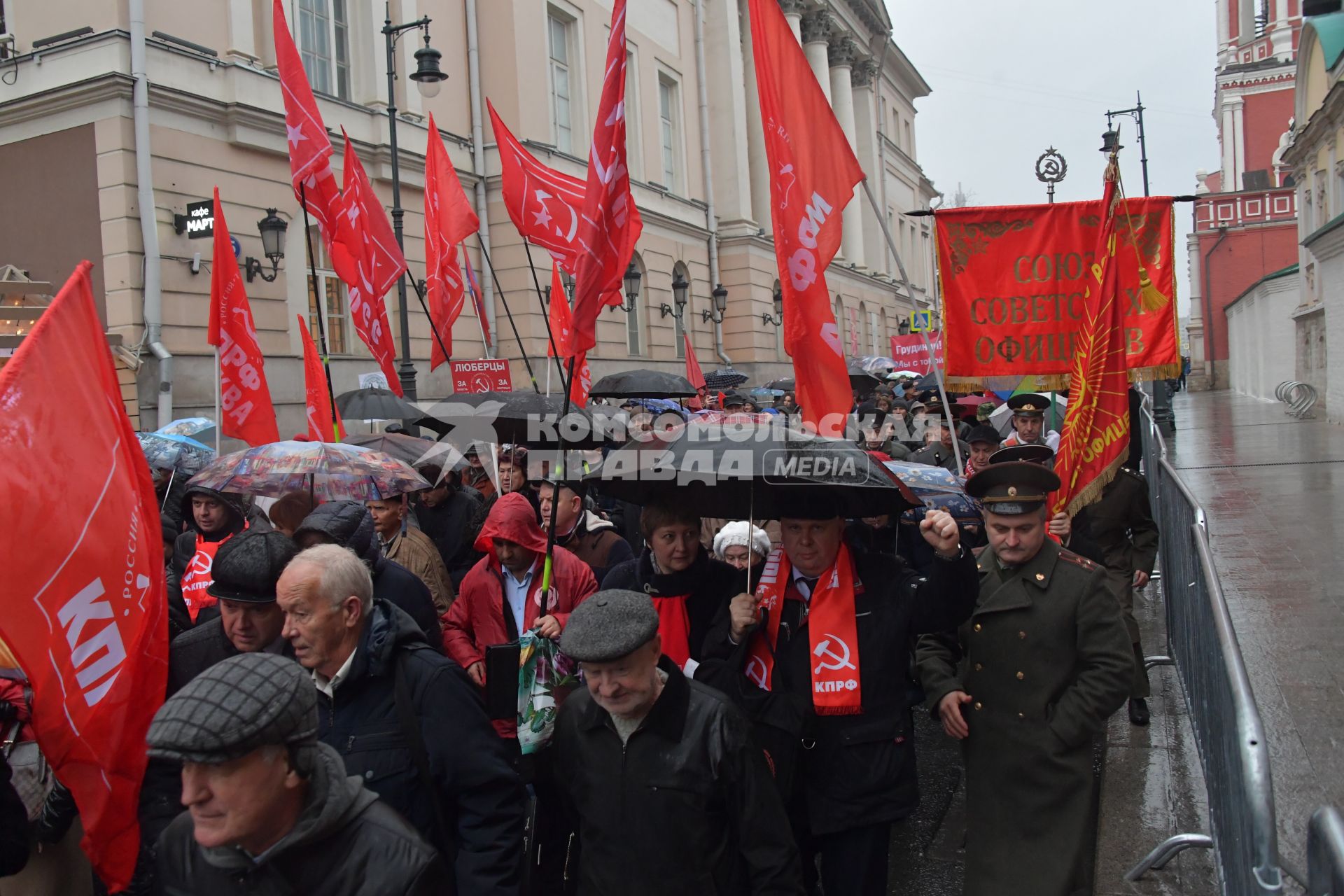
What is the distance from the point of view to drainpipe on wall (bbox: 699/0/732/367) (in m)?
30.4

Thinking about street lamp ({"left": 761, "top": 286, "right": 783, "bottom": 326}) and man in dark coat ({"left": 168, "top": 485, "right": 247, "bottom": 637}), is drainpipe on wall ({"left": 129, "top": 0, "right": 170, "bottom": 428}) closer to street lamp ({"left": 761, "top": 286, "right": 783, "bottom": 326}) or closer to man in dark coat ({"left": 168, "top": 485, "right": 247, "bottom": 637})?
man in dark coat ({"left": 168, "top": 485, "right": 247, "bottom": 637})

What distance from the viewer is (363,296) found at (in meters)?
8.08

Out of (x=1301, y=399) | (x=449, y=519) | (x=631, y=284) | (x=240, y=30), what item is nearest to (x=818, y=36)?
(x=1301, y=399)

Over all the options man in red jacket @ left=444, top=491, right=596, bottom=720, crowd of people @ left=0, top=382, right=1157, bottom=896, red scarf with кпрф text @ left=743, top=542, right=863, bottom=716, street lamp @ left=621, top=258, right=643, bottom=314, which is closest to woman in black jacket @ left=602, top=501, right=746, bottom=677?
crowd of people @ left=0, top=382, right=1157, bottom=896

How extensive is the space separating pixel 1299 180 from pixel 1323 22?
151 inches

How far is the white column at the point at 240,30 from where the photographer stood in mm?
15227

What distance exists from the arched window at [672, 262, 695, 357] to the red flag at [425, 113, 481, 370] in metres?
17.1

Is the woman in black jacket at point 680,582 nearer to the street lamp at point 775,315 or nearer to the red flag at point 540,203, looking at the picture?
the red flag at point 540,203

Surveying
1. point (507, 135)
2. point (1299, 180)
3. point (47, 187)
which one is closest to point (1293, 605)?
point (507, 135)

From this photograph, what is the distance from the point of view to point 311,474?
5121 mm

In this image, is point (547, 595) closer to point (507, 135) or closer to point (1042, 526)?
point (1042, 526)

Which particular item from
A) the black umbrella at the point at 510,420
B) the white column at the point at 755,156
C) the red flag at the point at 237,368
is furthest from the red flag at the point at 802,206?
the white column at the point at 755,156

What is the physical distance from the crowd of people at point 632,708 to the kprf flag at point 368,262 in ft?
10.0

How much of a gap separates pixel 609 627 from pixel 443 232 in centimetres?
773
